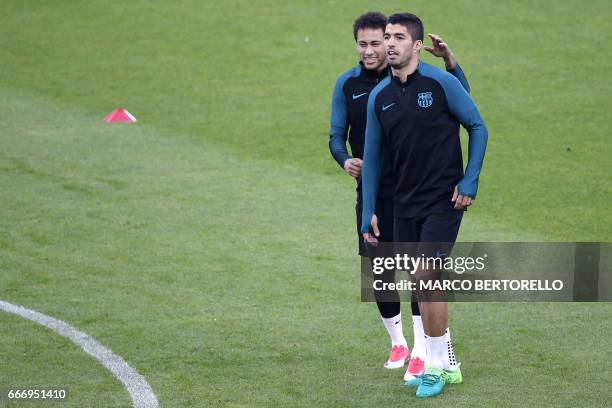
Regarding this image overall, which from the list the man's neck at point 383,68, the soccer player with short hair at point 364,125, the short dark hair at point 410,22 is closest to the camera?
the short dark hair at point 410,22

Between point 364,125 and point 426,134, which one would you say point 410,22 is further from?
point 364,125

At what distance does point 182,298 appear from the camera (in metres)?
8.55

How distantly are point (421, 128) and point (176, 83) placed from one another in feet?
35.6

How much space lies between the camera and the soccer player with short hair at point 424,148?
634 cm

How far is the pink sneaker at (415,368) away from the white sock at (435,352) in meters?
0.27

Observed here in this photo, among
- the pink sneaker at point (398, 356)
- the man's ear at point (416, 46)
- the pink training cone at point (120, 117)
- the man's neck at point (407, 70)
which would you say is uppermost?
→ the man's ear at point (416, 46)

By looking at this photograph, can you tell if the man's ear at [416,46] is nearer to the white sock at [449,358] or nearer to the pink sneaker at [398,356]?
the white sock at [449,358]

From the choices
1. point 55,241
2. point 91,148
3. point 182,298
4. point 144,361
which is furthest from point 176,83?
point 144,361

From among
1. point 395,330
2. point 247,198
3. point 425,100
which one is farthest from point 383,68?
point 247,198

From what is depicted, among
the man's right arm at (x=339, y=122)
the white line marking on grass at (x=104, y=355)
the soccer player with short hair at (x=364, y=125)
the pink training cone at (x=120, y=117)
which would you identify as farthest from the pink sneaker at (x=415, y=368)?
the pink training cone at (x=120, y=117)

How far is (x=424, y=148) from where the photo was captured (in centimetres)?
639

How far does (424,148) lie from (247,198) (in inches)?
207

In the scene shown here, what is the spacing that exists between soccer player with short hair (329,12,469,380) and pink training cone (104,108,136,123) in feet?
26.5

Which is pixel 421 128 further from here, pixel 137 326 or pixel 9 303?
pixel 9 303
